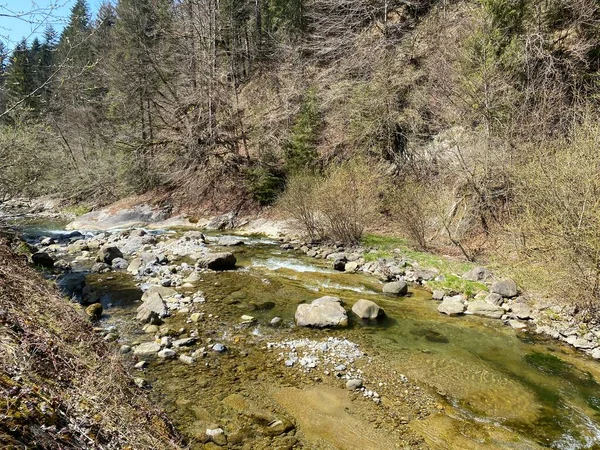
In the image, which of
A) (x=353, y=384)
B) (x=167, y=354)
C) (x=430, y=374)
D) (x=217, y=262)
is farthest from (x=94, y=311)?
(x=430, y=374)

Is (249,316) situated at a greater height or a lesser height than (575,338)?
greater

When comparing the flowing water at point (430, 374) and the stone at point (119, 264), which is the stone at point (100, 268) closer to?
the stone at point (119, 264)

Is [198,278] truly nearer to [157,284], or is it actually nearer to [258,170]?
[157,284]

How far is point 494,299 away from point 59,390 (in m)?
9.65

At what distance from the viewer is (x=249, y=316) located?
892 centimetres

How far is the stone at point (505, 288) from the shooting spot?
395 inches

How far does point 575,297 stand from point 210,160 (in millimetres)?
21568

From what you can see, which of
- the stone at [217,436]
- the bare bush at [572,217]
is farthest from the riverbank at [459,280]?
the stone at [217,436]

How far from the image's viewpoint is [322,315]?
857 cm

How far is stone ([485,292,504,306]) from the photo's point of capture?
9727 millimetres

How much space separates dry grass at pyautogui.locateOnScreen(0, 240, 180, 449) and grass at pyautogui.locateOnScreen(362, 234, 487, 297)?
865 cm

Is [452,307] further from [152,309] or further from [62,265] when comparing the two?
[62,265]

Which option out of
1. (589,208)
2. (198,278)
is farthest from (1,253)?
(589,208)

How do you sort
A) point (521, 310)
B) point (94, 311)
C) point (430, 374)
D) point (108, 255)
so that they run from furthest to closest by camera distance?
point (108, 255) → point (521, 310) → point (94, 311) → point (430, 374)
